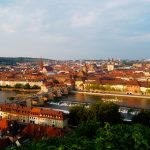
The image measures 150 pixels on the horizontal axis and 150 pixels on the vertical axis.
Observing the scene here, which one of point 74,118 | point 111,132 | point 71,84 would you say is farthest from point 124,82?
point 111,132

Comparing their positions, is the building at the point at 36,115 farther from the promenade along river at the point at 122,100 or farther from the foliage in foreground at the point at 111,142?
the foliage in foreground at the point at 111,142

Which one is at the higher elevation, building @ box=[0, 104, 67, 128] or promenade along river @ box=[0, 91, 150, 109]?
building @ box=[0, 104, 67, 128]

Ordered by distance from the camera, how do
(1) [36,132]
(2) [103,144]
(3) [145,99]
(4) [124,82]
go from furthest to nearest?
(4) [124,82]
(3) [145,99]
(1) [36,132]
(2) [103,144]

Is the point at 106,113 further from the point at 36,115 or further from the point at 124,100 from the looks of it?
the point at 124,100

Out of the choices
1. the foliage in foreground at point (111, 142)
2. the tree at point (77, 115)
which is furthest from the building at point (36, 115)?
the foliage in foreground at point (111, 142)

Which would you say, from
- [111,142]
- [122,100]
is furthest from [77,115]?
[122,100]

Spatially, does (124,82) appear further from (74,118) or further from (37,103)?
(74,118)

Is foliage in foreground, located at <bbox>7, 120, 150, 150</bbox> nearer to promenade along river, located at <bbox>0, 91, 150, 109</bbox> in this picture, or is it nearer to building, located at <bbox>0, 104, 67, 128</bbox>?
building, located at <bbox>0, 104, 67, 128</bbox>

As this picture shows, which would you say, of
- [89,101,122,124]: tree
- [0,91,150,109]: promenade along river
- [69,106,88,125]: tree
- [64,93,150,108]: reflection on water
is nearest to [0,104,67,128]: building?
[69,106,88,125]: tree
